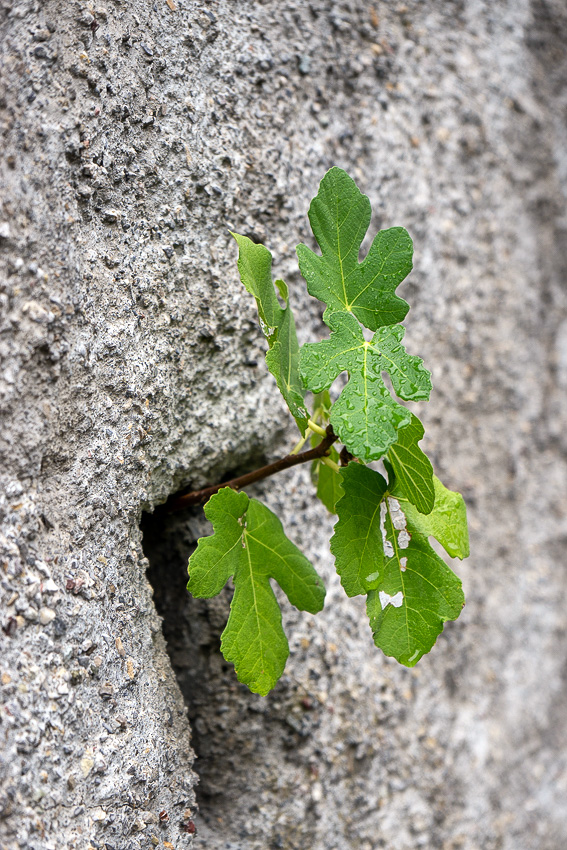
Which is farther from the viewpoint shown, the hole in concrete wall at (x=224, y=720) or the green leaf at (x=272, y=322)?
the hole in concrete wall at (x=224, y=720)

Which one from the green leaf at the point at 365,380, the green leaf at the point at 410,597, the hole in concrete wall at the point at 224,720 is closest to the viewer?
the green leaf at the point at 365,380

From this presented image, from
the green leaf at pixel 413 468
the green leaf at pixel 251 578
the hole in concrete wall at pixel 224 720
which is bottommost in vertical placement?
the hole in concrete wall at pixel 224 720

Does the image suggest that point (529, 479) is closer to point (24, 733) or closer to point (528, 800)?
point (528, 800)

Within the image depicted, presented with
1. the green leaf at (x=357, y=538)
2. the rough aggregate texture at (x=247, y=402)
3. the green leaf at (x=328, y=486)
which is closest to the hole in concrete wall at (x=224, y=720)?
the rough aggregate texture at (x=247, y=402)

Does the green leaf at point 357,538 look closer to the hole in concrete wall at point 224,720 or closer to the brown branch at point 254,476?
the brown branch at point 254,476

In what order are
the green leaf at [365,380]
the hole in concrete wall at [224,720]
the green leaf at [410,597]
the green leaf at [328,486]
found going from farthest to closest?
the hole in concrete wall at [224,720], the green leaf at [328,486], the green leaf at [410,597], the green leaf at [365,380]

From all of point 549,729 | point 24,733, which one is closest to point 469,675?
point 549,729

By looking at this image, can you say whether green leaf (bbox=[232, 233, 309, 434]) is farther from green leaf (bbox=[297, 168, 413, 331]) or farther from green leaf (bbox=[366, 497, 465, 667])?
green leaf (bbox=[366, 497, 465, 667])
